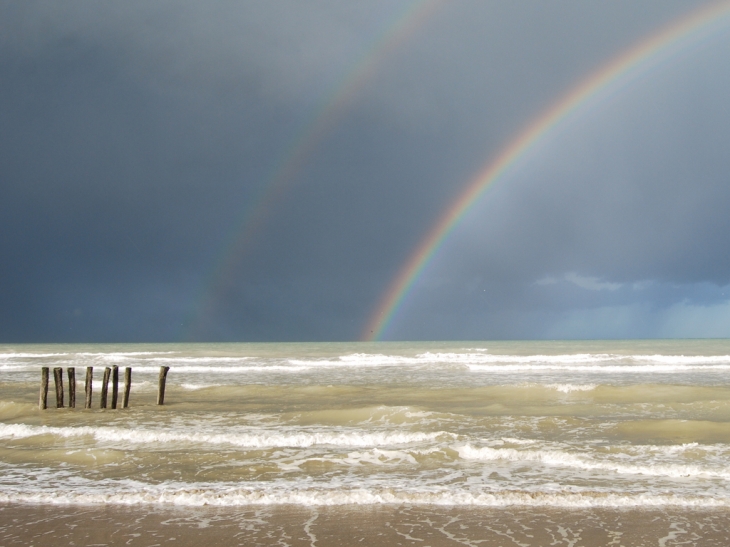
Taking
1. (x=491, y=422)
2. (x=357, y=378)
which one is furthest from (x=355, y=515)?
(x=357, y=378)

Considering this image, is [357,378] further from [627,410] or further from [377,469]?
[377,469]

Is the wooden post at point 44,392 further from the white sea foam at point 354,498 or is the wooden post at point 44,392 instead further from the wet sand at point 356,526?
the wet sand at point 356,526

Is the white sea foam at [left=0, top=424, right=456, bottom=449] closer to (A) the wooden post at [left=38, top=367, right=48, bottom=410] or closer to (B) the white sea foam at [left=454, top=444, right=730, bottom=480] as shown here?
(B) the white sea foam at [left=454, top=444, right=730, bottom=480]

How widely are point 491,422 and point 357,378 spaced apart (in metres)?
16.7

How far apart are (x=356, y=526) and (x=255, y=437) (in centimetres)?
637

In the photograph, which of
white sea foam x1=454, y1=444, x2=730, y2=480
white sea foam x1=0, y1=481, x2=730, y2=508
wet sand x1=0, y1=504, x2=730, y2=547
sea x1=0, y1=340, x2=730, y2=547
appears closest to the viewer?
wet sand x1=0, y1=504, x2=730, y2=547

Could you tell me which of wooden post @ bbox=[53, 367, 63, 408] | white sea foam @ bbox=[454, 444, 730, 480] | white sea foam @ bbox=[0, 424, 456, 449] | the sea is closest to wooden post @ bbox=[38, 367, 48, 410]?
wooden post @ bbox=[53, 367, 63, 408]

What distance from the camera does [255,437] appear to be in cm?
1309

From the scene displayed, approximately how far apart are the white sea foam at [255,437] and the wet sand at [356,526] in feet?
15.6

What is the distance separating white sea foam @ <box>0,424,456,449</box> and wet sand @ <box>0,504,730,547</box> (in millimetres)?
4757

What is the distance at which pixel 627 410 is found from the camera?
712 inches

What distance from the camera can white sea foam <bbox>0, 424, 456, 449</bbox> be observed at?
1274 centimetres

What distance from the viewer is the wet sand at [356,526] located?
665 cm

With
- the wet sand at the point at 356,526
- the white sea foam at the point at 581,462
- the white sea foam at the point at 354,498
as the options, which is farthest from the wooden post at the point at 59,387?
the white sea foam at the point at 581,462
